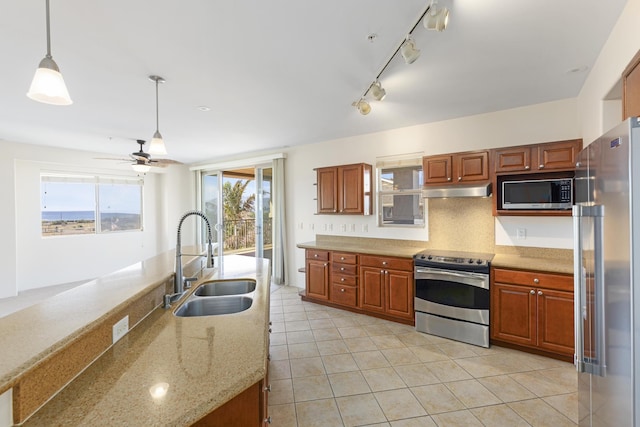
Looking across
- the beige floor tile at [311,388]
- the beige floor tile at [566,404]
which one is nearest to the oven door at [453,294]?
the beige floor tile at [566,404]

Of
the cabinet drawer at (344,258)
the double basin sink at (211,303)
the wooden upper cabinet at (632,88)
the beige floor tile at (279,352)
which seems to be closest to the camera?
the wooden upper cabinet at (632,88)

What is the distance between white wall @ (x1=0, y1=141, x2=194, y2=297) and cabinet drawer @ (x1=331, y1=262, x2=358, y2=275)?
458cm

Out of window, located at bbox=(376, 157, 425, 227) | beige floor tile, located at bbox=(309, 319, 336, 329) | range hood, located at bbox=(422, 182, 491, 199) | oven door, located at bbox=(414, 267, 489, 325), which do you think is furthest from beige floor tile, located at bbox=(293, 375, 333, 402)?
window, located at bbox=(376, 157, 425, 227)

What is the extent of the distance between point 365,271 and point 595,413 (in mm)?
2666

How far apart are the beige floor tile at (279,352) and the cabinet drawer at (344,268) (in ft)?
4.57

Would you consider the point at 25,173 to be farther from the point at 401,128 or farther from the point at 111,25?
the point at 401,128

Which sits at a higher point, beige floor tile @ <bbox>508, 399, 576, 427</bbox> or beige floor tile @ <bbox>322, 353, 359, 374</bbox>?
beige floor tile @ <bbox>322, 353, 359, 374</bbox>

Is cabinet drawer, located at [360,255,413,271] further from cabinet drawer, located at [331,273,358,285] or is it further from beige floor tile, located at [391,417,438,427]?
beige floor tile, located at [391,417,438,427]

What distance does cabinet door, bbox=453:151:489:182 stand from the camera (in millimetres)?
3297

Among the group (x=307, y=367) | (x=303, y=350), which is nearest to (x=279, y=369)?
(x=307, y=367)

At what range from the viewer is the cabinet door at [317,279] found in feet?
14.3

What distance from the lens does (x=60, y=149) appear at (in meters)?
5.41

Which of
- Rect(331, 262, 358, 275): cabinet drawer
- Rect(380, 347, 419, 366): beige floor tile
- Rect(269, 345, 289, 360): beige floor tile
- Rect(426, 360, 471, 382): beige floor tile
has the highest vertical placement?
Rect(331, 262, 358, 275): cabinet drawer

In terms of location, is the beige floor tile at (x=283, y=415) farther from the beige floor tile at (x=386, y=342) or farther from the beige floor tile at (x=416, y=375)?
the beige floor tile at (x=386, y=342)
